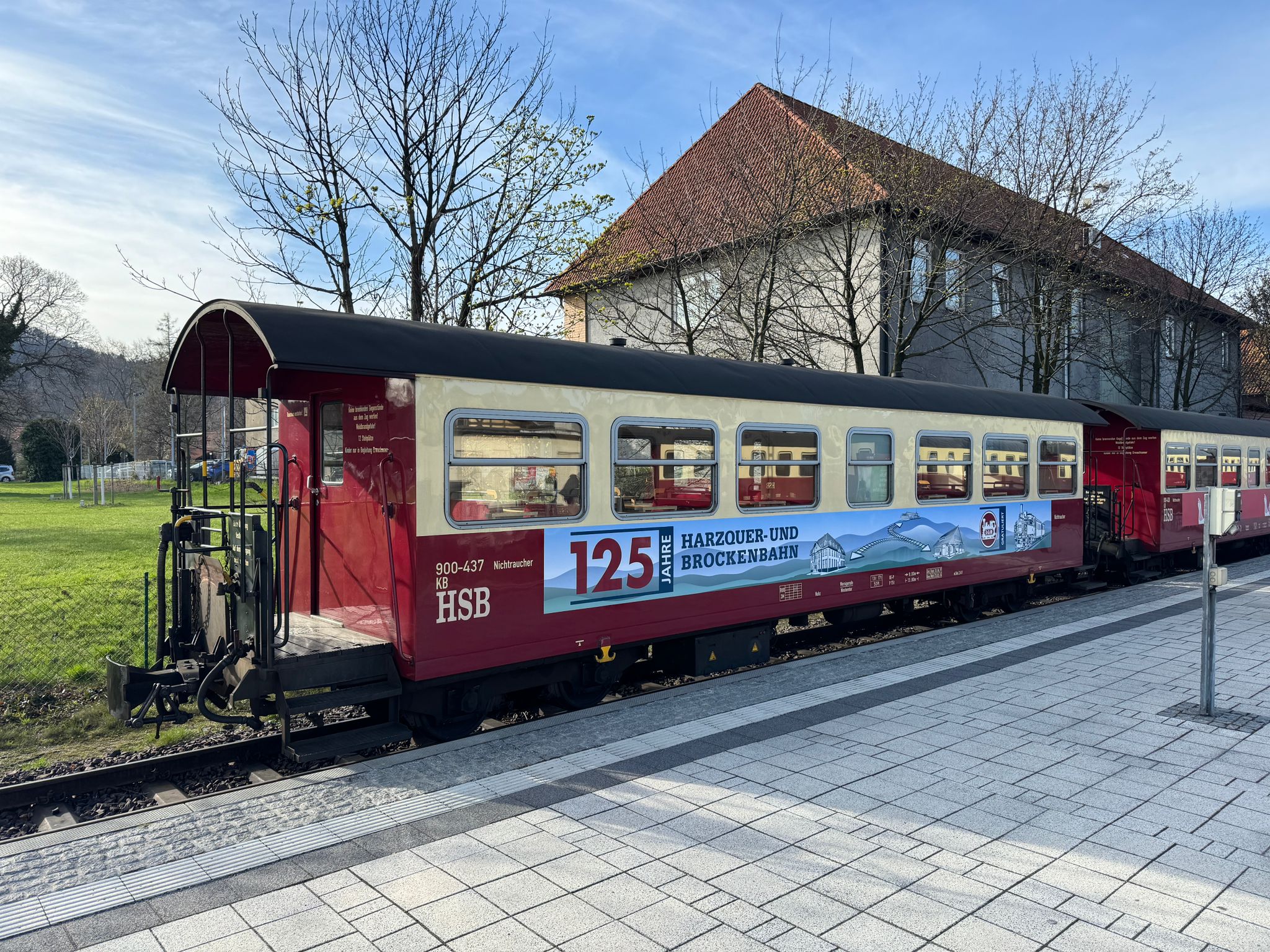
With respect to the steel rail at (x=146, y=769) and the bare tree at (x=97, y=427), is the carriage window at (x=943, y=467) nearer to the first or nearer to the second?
the steel rail at (x=146, y=769)

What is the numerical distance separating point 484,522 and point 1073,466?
1025 centimetres

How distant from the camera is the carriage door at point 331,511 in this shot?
22.0 ft

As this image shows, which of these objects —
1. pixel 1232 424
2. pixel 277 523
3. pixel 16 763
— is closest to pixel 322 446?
pixel 277 523

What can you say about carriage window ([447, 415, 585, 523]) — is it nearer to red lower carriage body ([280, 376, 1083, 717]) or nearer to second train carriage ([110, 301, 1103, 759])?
second train carriage ([110, 301, 1103, 759])

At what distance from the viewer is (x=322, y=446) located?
277 inches

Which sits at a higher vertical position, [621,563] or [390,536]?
[390,536]

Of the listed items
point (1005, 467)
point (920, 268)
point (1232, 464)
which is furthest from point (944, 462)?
point (1232, 464)

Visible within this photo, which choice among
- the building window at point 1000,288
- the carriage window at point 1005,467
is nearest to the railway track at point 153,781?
the carriage window at point 1005,467

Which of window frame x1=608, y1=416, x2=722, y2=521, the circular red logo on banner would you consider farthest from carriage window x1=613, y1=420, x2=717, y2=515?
the circular red logo on banner

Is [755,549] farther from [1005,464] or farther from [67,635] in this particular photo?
[67,635]

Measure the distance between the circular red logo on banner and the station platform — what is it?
4.06 meters

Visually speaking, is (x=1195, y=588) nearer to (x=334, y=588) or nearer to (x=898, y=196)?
(x=898, y=196)

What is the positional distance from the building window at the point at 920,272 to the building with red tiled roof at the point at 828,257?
0.06 meters

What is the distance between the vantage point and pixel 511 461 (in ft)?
20.9
